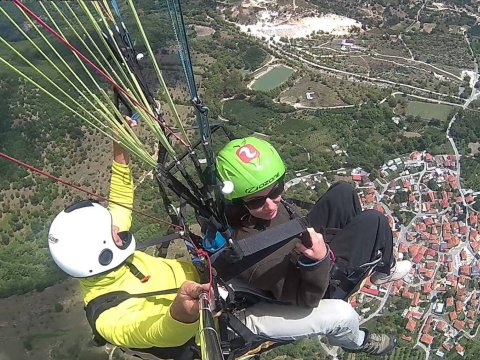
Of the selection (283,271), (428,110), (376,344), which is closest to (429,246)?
(428,110)

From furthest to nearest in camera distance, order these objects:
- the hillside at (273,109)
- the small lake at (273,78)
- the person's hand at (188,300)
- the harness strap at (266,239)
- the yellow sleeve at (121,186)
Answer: the small lake at (273,78) < the hillside at (273,109) < the yellow sleeve at (121,186) < the harness strap at (266,239) < the person's hand at (188,300)

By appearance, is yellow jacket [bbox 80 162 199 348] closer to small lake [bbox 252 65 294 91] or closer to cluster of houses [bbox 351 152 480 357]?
cluster of houses [bbox 351 152 480 357]

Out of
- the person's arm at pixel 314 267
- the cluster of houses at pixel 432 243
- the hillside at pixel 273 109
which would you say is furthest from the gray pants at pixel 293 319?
the cluster of houses at pixel 432 243

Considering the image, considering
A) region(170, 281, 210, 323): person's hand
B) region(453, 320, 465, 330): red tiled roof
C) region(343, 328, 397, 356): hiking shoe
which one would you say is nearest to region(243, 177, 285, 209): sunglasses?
region(170, 281, 210, 323): person's hand

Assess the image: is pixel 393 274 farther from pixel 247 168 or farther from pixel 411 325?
Answer: pixel 411 325

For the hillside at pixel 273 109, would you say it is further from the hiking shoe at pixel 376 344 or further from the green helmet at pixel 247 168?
the green helmet at pixel 247 168

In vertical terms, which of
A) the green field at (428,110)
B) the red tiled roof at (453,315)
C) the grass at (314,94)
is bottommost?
the red tiled roof at (453,315)

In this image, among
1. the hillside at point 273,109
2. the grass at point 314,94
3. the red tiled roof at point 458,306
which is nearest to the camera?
the hillside at point 273,109

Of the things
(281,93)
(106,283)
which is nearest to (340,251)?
(106,283)
